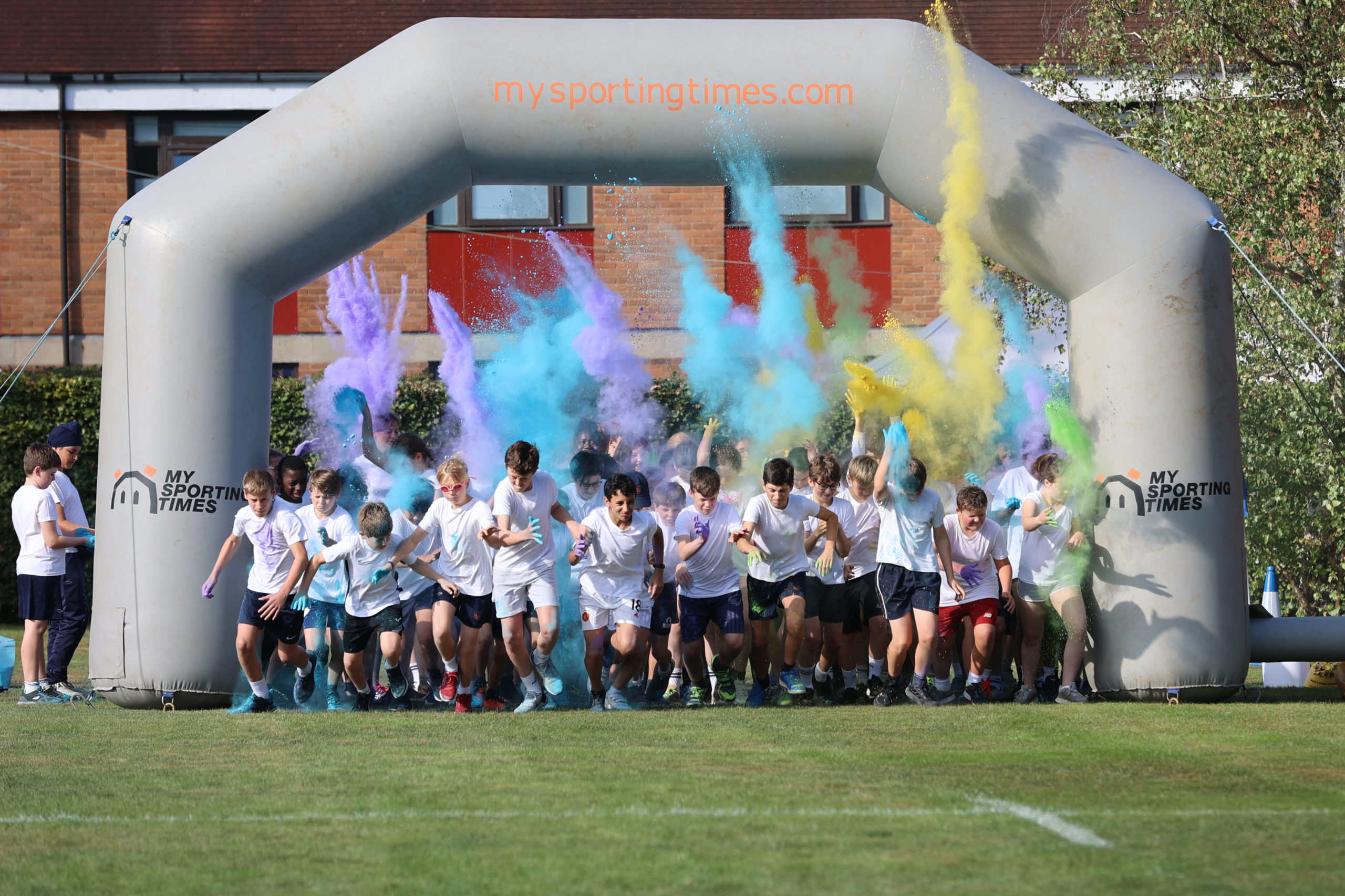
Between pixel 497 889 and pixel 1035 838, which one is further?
pixel 1035 838

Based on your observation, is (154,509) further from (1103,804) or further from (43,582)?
(1103,804)

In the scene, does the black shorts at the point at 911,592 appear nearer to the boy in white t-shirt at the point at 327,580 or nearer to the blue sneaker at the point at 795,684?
the blue sneaker at the point at 795,684

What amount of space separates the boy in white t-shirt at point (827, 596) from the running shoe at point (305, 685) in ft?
10.1

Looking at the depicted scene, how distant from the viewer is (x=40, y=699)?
9.35 m

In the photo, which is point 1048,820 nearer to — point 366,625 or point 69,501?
point 366,625

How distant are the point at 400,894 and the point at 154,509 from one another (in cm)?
499

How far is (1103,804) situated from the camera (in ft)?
17.6

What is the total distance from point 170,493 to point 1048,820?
18.5 ft

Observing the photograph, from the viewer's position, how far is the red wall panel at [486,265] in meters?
15.3

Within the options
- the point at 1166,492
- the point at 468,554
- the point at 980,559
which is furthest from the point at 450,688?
the point at 1166,492

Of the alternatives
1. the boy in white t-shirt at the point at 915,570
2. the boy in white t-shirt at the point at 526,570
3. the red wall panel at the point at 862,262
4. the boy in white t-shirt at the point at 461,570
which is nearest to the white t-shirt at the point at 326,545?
the boy in white t-shirt at the point at 461,570

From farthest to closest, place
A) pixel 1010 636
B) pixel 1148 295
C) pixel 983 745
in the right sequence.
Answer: pixel 1010 636, pixel 1148 295, pixel 983 745

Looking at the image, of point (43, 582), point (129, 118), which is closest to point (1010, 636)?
point (43, 582)

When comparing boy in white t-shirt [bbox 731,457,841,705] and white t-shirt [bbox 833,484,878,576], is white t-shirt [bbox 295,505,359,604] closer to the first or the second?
boy in white t-shirt [bbox 731,457,841,705]
